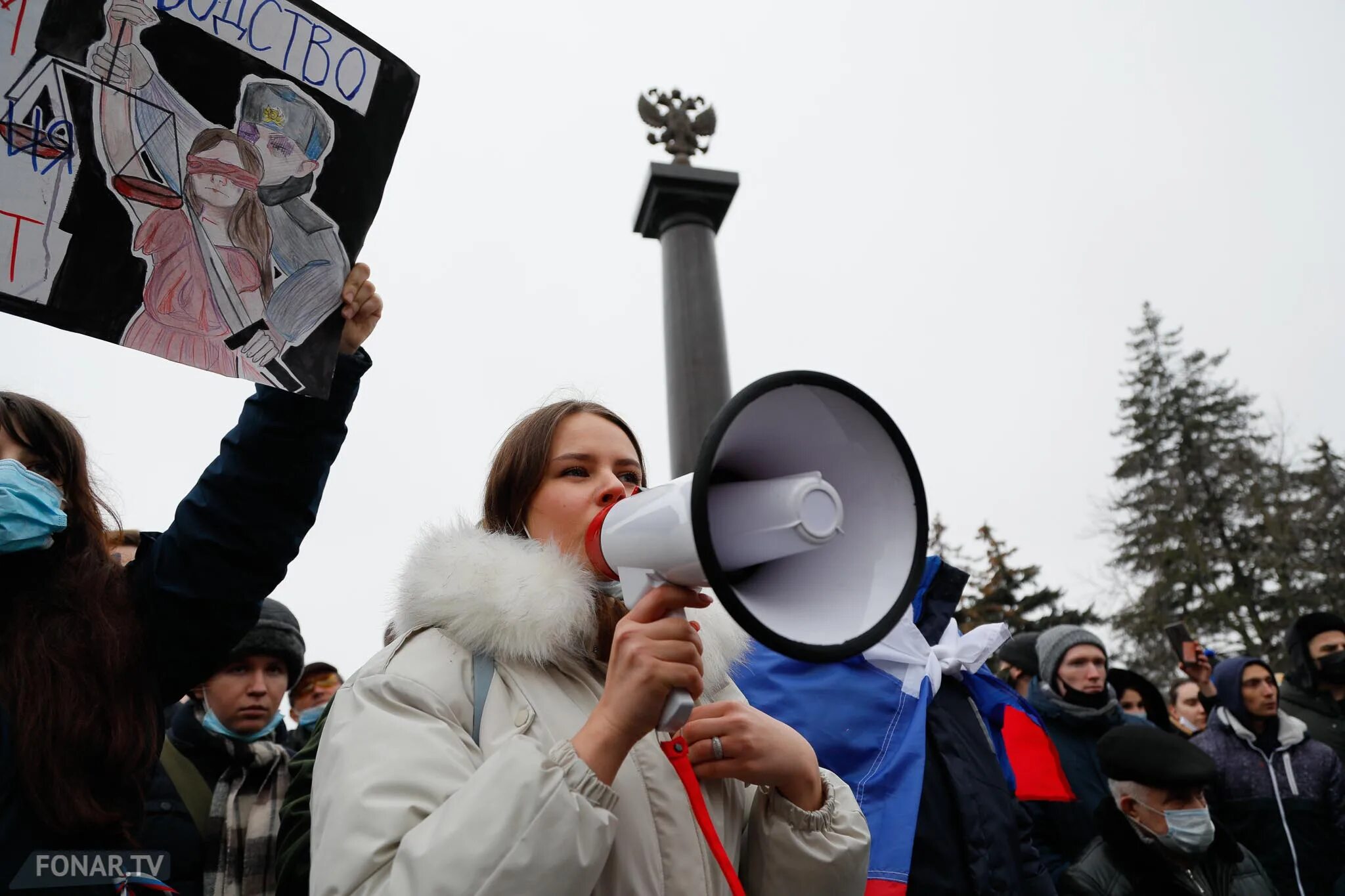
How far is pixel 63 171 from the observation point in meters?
1.57

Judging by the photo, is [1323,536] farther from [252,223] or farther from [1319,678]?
[252,223]

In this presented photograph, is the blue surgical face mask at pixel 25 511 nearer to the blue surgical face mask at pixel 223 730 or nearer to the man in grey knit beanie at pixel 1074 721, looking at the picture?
the blue surgical face mask at pixel 223 730

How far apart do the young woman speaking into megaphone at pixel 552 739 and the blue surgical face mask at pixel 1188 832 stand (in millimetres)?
2339

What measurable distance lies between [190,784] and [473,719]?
1730 mm

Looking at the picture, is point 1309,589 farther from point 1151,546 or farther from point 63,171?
point 63,171

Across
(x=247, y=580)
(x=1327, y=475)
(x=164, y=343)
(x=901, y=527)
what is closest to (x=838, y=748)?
(x=901, y=527)

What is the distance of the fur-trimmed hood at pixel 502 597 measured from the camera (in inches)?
59.2

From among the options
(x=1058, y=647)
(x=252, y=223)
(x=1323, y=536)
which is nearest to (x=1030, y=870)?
(x=1058, y=647)

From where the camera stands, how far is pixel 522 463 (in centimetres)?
183

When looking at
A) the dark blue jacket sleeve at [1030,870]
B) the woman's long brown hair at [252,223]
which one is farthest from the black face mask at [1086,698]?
the woman's long brown hair at [252,223]

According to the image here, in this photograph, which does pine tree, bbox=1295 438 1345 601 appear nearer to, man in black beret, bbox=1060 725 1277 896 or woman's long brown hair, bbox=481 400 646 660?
man in black beret, bbox=1060 725 1277 896

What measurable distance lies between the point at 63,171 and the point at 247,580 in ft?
2.46

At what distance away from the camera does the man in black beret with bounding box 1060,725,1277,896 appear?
325cm

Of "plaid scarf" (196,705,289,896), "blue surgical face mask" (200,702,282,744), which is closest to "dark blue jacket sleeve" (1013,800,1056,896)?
"plaid scarf" (196,705,289,896)
